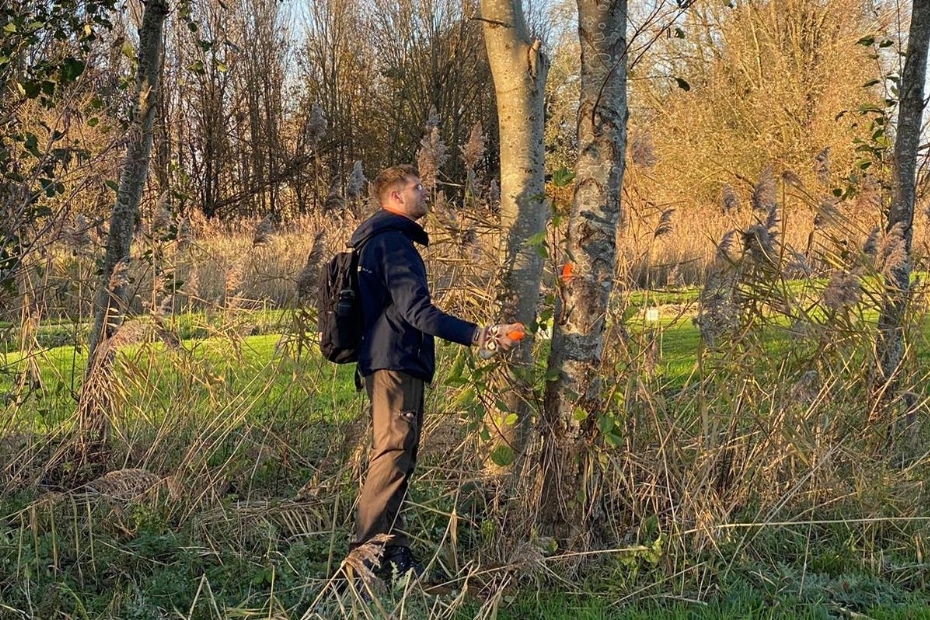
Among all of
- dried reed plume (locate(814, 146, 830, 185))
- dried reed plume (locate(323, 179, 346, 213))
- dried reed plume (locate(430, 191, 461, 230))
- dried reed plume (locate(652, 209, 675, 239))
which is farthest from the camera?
dried reed plume (locate(814, 146, 830, 185))

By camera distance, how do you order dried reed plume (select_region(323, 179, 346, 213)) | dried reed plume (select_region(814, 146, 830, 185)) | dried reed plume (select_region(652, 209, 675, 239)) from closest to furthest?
dried reed plume (select_region(652, 209, 675, 239)) < dried reed plume (select_region(323, 179, 346, 213)) < dried reed plume (select_region(814, 146, 830, 185))

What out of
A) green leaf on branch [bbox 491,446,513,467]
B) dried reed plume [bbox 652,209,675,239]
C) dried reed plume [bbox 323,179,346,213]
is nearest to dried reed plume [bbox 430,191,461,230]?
dried reed plume [bbox 323,179,346,213]

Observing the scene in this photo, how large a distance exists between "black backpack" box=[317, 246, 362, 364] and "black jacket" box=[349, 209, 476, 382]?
0.04 m

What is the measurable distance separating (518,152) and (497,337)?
1.41 m

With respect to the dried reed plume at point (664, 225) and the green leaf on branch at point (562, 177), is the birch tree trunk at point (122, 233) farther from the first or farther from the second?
the dried reed plume at point (664, 225)

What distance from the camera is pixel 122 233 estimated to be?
5.63 metres

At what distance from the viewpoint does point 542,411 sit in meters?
4.21

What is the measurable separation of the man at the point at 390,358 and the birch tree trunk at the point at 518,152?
0.74 meters

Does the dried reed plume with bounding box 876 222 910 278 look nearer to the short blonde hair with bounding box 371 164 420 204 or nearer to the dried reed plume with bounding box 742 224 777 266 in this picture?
the dried reed plume with bounding box 742 224 777 266

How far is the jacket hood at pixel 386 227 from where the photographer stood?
3936mm

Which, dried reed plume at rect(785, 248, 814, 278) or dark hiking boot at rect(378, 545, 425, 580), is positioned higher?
dried reed plume at rect(785, 248, 814, 278)

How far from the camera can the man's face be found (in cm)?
403

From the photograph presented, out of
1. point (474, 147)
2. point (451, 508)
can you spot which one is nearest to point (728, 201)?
point (474, 147)

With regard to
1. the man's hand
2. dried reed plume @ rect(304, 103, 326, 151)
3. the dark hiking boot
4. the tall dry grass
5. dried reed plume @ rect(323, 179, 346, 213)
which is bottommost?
the dark hiking boot
